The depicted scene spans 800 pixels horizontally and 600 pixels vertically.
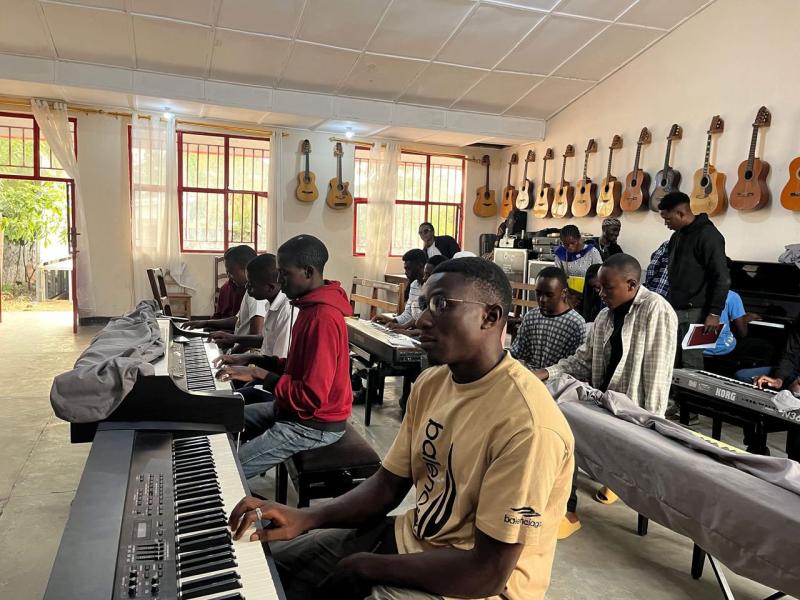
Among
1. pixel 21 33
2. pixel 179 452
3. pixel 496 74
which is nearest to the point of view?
pixel 179 452

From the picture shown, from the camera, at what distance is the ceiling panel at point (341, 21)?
637cm

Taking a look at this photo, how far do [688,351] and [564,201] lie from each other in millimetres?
4789

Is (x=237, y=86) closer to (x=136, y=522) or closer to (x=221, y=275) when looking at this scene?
(x=221, y=275)

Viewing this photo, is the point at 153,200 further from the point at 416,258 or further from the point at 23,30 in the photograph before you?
the point at 416,258

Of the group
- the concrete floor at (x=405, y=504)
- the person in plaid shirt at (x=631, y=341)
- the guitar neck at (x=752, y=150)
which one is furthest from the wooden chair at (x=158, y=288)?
the guitar neck at (x=752, y=150)

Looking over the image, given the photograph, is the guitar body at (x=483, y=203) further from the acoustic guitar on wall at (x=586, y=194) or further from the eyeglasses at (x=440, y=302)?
the eyeglasses at (x=440, y=302)

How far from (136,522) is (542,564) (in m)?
0.96

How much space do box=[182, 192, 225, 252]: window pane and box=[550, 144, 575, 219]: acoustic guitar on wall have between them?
531 cm

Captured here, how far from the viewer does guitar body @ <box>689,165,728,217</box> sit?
6.34 metres

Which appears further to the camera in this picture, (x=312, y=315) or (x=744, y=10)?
(x=744, y=10)

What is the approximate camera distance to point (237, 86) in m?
7.98

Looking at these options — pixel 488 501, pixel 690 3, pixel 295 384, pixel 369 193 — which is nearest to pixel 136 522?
pixel 488 501

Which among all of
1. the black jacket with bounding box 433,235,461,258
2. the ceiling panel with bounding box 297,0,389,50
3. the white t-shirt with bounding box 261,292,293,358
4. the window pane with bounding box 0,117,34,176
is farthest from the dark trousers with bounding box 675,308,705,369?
the window pane with bounding box 0,117,34,176

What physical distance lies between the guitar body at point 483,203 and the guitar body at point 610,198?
9.55 ft
